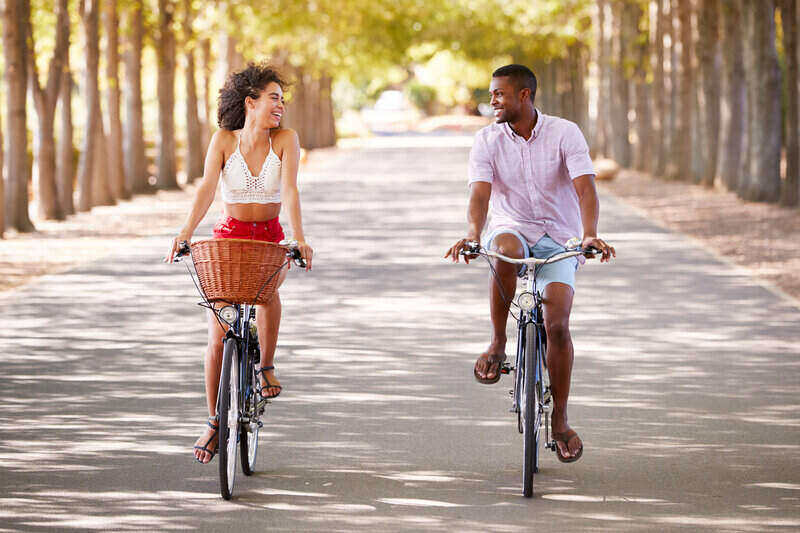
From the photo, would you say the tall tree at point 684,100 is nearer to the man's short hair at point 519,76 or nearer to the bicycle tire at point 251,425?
the man's short hair at point 519,76

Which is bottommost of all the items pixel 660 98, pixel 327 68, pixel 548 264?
pixel 548 264

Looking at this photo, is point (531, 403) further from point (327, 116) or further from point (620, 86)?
point (327, 116)

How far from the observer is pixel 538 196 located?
679 cm

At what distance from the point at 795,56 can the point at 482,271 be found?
11254mm

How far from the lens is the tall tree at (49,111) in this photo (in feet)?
73.4

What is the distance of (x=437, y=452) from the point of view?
24.2 ft

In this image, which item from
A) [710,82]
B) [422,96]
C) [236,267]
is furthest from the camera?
[422,96]

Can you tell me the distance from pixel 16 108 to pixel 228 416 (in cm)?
1561

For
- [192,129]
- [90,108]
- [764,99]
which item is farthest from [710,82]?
[90,108]

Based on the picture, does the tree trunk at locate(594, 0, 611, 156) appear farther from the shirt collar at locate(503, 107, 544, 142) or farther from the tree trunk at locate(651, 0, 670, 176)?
the shirt collar at locate(503, 107, 544, 142)

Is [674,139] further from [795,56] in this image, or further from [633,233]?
[633,233]

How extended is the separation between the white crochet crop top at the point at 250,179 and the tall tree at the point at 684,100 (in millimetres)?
27947

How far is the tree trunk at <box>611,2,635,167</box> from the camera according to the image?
41781 millimetres

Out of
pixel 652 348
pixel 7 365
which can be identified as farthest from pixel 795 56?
pixel 7 365
